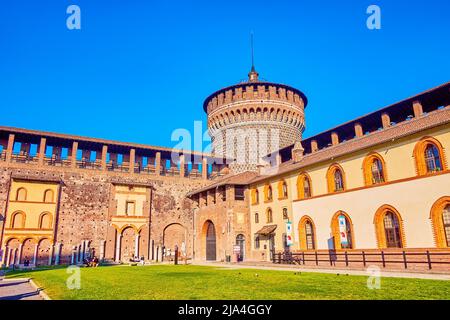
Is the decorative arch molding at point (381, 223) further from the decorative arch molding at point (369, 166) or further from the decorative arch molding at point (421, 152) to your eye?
the decorative arch molding at point (421, 152)

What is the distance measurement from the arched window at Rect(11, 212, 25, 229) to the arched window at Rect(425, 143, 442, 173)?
31761mm

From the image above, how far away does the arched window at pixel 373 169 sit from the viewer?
20.9 m

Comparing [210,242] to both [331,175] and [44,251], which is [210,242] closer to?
[44,251]

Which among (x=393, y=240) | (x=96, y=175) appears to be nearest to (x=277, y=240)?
(x=393, y=240)

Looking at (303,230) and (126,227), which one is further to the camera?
(126,227)

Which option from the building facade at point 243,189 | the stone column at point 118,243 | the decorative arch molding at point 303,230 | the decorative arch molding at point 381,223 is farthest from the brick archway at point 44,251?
the decorative arch molding at point 381,223

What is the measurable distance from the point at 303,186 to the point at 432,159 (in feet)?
32.8

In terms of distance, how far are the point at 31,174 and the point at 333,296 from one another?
1239 inches

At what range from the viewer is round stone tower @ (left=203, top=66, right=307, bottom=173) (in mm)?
42781

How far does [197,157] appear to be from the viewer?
1641 inches

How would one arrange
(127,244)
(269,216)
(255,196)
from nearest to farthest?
(269,216) < (255,196) < (127,244)

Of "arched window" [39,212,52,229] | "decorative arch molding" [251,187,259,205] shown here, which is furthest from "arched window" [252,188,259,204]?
"arched window" [39,212,52,229]

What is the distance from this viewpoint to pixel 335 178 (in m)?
24.1

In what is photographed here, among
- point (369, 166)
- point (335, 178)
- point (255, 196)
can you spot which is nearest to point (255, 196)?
point (255, 196)
